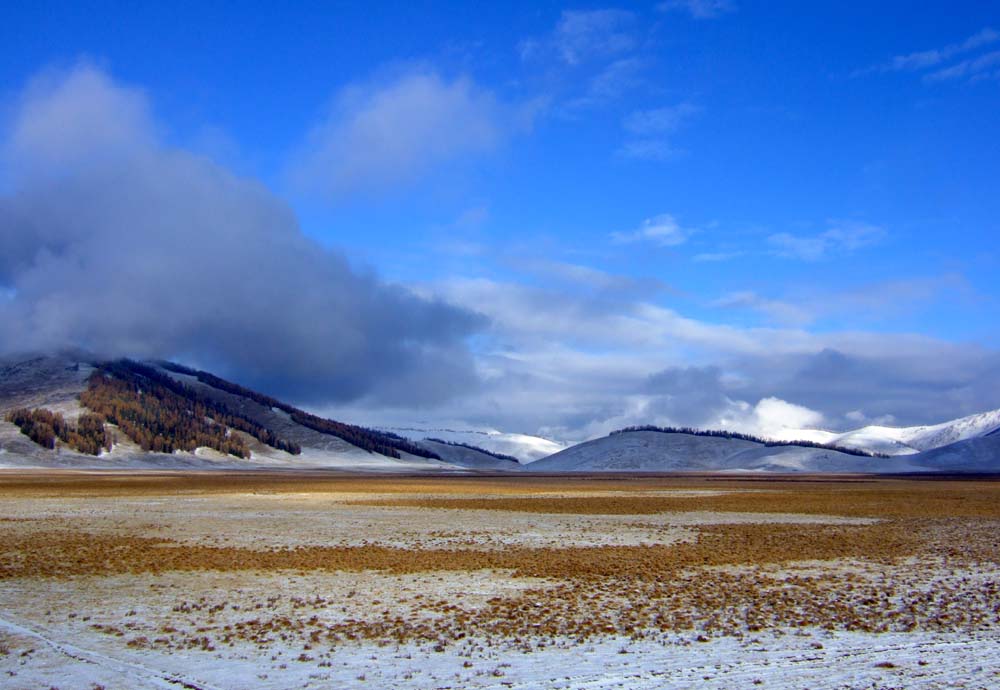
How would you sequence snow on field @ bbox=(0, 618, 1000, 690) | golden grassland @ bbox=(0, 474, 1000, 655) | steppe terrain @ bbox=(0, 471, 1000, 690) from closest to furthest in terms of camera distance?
1. snow on field @ bbox=(0, 618, 1000, 690)
2. steppe terrain @ bbox=(0, 471, 1000, 690)
3. golden grassland @ bbox=(0, 474, 1000, 655)

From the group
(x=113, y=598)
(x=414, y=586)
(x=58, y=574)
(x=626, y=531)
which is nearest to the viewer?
(x=113, y=598)

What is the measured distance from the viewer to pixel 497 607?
18.9 meters

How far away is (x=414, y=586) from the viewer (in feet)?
71.9

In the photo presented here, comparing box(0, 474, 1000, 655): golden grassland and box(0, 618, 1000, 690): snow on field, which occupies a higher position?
box(0, 474, 1000, 655): golden grassland

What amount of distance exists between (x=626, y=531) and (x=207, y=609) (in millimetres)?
22760

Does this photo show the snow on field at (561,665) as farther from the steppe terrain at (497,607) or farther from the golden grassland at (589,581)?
the golden grassland at (589,581)

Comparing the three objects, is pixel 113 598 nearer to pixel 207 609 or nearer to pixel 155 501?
pixel 207 609

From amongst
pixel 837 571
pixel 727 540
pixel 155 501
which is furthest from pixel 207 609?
pixel 155 501

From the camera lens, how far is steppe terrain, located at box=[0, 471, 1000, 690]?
13.6 metres

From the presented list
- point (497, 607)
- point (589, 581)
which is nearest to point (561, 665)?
point (497, 607)

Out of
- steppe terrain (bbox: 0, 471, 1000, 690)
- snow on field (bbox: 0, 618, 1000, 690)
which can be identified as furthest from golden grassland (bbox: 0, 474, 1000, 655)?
snow on field (bbox: 0, 618, 1000, 690)

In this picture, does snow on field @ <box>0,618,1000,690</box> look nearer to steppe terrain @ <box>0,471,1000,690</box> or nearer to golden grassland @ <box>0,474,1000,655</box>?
steppe terrain @ <box>0,471,1000,690</box>

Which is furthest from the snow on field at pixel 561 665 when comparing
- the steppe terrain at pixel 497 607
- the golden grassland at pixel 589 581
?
the golden grassland at pixel 589 581

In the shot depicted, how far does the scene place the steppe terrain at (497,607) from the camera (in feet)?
44.5
